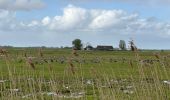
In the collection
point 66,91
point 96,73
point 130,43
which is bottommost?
point 66,91

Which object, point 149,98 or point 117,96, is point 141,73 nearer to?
point 149,98

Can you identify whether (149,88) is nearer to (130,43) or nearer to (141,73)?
(141,73)

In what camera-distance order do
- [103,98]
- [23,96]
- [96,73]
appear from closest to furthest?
[96,73] < [103,98] < [23,96]

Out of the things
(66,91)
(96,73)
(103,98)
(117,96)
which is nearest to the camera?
(96,73)

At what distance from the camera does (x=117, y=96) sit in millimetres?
11883

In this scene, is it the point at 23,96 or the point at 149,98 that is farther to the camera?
the point at 23,96

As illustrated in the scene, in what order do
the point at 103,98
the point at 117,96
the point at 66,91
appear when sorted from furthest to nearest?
the point at 66,91 < the point at 117,96 < the point at 103,98

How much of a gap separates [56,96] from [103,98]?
114 centimetres

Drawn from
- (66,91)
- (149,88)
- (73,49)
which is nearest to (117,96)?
(149,88)

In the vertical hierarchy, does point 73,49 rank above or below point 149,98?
above

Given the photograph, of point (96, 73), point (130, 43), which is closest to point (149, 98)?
point (96, 73)

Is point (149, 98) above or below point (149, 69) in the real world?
below

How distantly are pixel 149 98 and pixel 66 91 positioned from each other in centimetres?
→ 628

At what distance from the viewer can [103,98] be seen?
10.8m
